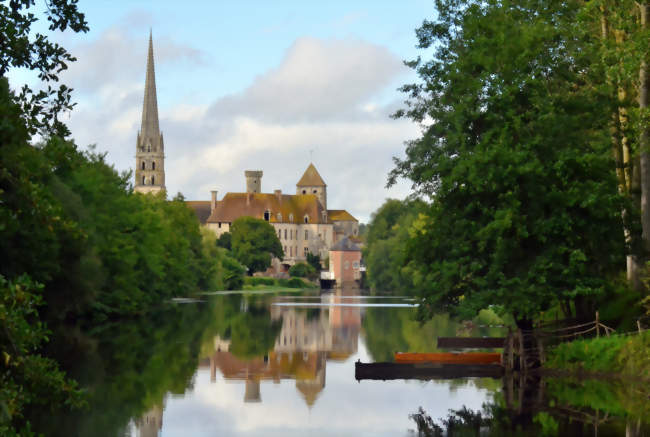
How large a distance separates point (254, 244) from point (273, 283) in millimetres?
15376

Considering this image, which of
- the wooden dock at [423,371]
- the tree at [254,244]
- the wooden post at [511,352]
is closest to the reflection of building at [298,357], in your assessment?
the wooden dock at [423,371]

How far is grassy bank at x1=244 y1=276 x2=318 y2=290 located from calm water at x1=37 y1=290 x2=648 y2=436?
9716 centimetres

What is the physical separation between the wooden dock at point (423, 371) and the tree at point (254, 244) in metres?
136

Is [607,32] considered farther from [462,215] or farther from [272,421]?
[272,421]

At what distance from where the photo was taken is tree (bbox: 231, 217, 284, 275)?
165 metres

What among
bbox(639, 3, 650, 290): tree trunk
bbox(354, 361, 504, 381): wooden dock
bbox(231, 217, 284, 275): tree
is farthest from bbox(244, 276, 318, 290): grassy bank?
bbox(639, 3, 650, 290): tree trunk

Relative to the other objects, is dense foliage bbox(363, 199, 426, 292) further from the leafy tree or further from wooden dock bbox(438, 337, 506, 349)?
the leafy tree

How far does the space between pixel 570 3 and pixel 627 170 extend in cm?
584

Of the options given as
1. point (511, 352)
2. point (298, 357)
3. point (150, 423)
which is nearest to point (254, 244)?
point (298, 357)

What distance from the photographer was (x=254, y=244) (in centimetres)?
16762

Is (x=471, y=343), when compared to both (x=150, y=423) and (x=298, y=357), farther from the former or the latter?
(x=150, y=423)

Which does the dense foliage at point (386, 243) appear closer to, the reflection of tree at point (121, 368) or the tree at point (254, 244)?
the tree at point (254, 244)

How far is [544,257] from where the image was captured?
27.1 meters

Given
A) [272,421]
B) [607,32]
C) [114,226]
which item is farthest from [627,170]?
[114,226]
